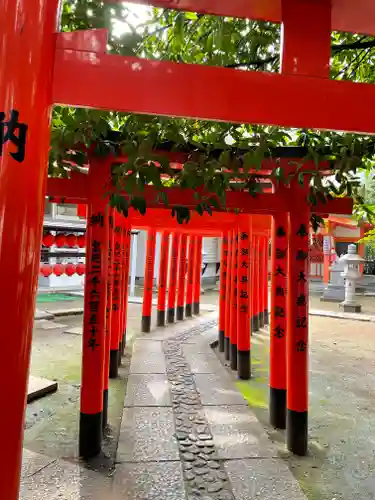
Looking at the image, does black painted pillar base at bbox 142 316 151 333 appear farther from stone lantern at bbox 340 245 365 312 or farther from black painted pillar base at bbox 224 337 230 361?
stone lantern at bbox 340 245 365 312

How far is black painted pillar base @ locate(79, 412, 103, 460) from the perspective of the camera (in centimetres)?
369

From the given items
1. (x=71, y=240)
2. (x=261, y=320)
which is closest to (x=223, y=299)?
(x=261, y=320)

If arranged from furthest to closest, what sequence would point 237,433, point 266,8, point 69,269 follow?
point 69,269
point 237,433
point 266,8

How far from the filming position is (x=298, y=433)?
12.8 ft

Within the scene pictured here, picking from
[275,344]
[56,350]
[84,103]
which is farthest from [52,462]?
[56,350]

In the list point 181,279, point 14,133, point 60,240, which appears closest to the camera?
point 14,133

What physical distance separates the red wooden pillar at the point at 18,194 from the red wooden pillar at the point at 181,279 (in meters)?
9.37

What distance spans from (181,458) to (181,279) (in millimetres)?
7449

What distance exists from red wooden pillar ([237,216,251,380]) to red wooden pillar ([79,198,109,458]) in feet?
10.1

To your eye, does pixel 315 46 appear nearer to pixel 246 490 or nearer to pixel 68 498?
pixel 246 490

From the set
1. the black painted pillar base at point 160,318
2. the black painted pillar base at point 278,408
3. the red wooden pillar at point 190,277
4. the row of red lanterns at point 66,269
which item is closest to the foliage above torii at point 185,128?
the black painted pillar base at point 278,408

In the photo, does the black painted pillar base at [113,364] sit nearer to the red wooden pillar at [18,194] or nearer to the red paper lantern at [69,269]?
the red paper lantern at [69,269]

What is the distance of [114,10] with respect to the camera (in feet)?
6.30

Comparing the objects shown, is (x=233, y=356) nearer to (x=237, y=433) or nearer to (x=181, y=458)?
(x=237, y=433)
